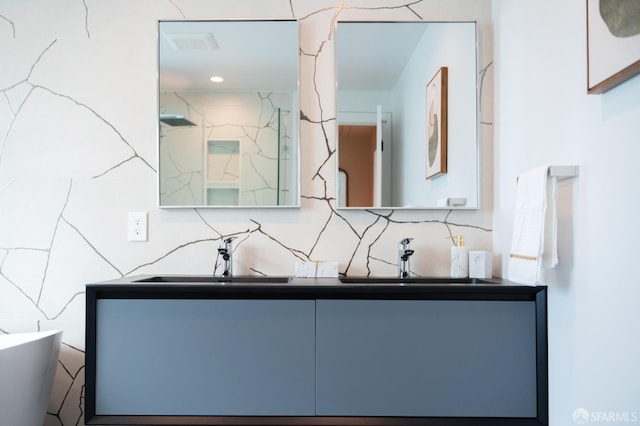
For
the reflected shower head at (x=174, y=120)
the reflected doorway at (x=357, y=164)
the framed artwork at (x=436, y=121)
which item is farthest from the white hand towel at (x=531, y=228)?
the reflected shower head at (x=174, y=120)

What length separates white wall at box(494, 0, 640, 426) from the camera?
102 centimetres

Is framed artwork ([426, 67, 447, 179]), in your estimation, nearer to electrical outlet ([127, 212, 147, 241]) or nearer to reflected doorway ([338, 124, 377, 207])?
reflected doorway ([338, 124, 377, 207])

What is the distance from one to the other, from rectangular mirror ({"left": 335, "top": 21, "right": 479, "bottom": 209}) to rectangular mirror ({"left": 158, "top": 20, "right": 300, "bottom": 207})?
0.77ft

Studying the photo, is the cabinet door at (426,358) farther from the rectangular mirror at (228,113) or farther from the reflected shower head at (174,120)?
the reflected shower head at (174,120)

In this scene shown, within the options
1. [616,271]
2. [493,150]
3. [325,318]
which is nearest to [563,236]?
[616,271]

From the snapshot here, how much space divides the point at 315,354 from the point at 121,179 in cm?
113

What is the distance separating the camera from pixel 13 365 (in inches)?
59.0

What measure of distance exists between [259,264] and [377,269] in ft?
1.64

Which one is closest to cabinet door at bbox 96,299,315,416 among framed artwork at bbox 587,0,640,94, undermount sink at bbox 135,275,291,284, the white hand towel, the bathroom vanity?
the bathroom vanity

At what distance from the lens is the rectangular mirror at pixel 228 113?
187cm

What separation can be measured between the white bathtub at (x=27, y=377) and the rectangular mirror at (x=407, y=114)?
1.26m

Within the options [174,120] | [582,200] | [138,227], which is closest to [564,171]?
[582,200]

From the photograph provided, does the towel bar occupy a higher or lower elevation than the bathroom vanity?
higher

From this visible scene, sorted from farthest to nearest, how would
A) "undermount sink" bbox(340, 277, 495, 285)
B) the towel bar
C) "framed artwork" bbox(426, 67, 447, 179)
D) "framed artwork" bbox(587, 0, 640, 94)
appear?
"framed artwork" bbox(426, 67, 447, 179), "undermount sink" bbox(340, 277, 495, 285), the towel bar, "framed artwork" bbox(587, 0, 640, 94)
